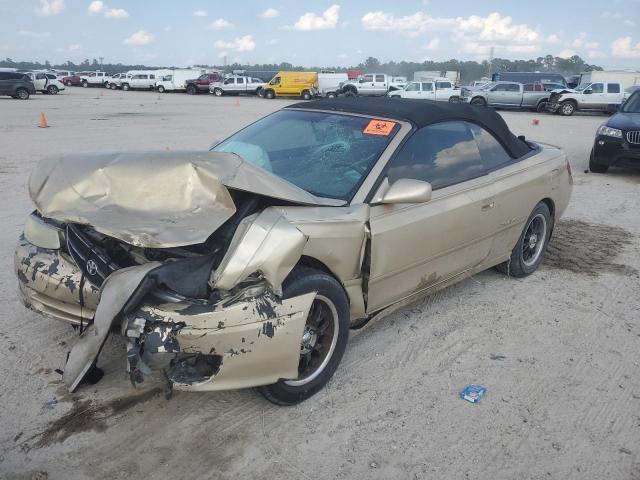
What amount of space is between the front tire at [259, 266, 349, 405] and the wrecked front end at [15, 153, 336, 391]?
0.43 feet

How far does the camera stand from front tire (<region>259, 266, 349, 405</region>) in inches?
111

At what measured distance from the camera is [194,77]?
156ft

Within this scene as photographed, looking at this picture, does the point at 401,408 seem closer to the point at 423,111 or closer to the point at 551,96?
the point at 423,111

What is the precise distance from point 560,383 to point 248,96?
43.4 meters

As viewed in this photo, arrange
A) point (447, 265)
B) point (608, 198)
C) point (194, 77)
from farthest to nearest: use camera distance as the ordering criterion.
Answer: point (194, 77), point (608, 198), point (447, 265)

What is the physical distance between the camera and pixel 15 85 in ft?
98.6

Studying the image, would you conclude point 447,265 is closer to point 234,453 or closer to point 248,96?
point 234,453

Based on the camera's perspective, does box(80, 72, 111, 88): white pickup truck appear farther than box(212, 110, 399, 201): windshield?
Yes

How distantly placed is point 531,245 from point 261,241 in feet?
10.6

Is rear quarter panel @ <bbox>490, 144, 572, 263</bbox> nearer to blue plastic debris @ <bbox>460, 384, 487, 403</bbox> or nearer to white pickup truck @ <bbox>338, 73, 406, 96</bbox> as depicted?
blue plastic debris @ <bbox>460, 384, 487, 403</bbox>

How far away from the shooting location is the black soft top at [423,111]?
12.3ft

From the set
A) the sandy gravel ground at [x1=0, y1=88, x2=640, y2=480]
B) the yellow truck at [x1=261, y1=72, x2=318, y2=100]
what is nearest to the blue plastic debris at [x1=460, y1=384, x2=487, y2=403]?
the sandy gravel ground at [x1=0, y1=88, x2=640, y2=480]

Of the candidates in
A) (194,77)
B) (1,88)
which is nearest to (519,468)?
(1,88)

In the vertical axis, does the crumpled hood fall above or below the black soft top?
below
